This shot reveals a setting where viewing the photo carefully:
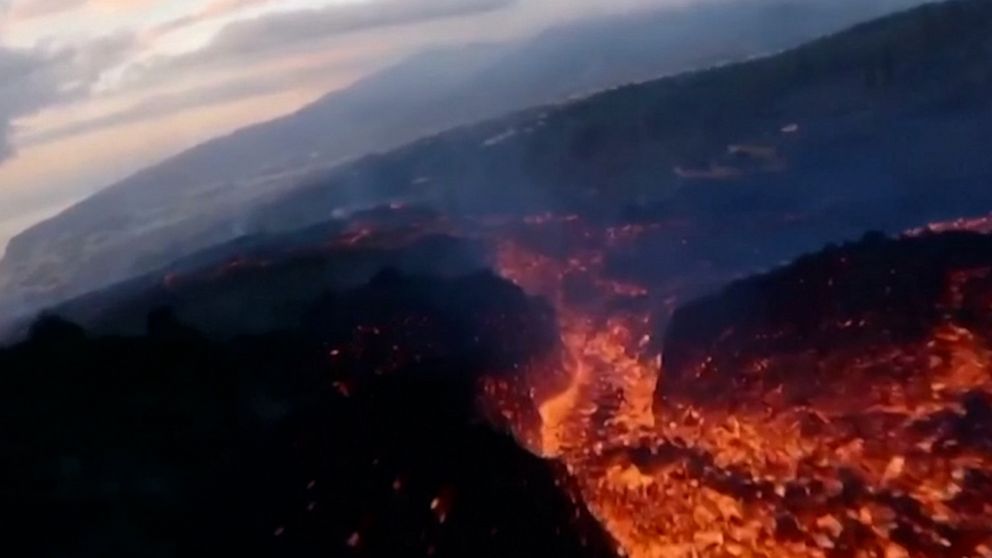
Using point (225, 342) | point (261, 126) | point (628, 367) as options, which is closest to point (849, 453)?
point (628, 367)

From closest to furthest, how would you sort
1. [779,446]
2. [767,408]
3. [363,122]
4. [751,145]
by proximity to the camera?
[779,446] < [767,408] < [751,145] < [363,122]

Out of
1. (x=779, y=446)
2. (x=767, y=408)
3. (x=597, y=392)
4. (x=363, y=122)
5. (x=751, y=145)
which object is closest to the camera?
(x=779, y=446)

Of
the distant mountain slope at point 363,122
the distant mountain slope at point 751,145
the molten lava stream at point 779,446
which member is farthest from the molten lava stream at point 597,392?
the distant mountain slope at point 363,122

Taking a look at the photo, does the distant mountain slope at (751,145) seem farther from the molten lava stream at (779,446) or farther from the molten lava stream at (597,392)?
the molten lava stream at (779,446)

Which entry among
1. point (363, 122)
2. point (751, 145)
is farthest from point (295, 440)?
point (751, 145)

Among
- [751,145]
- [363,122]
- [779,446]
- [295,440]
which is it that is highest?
[363,122]

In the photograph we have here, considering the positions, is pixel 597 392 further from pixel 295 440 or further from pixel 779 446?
pixel 295 440

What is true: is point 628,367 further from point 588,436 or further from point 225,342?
point 225,342

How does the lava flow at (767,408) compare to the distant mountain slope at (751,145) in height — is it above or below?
below
